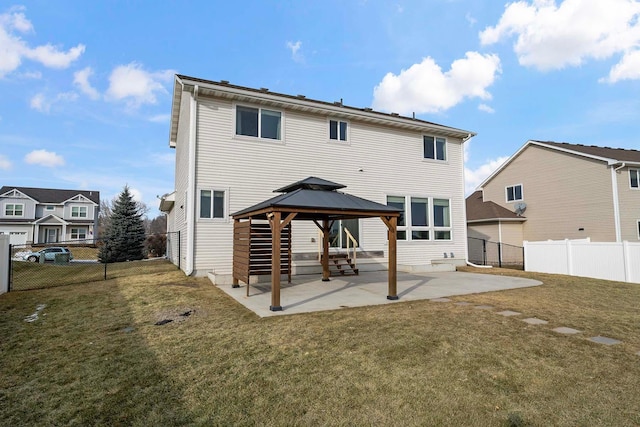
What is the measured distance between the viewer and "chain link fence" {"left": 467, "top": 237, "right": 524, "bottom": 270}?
61.2ft

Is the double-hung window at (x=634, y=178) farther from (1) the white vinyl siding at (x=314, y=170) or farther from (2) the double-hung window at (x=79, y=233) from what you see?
(2) the double-hung window at (x=79, y=233)

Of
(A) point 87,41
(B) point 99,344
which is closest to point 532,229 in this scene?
(B) point 99,344

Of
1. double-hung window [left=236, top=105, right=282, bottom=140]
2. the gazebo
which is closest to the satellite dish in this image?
double-hung window [left=236, top=105, right=282, bottom=140]

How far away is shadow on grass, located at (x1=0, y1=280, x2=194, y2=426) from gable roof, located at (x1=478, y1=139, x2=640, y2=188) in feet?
68.7

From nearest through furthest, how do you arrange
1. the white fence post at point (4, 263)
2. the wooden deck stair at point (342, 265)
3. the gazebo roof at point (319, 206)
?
1. the gazebo roof at point (319, 206)
2. the white fence post at point (4, 263)
3. the wooden deck stair at point (342, 265)

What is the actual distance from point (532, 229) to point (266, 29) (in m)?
18.3

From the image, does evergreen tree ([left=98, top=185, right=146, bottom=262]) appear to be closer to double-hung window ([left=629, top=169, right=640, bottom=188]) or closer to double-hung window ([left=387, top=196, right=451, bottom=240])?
double-hung window ([left=387, top=196, right=451, bottom=240])

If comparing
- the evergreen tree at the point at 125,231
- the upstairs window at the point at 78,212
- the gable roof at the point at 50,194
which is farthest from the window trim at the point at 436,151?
the gable roof at the point at 50,194

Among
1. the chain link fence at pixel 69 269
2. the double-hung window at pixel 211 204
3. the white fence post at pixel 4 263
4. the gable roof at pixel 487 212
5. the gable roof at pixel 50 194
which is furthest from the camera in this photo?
the gable roof at pixel 50 194

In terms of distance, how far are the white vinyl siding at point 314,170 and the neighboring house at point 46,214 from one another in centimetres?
3064

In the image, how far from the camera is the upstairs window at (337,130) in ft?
40.8

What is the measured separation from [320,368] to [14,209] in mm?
44977

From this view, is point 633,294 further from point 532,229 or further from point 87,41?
point 87,41

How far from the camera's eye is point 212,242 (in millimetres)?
10172
